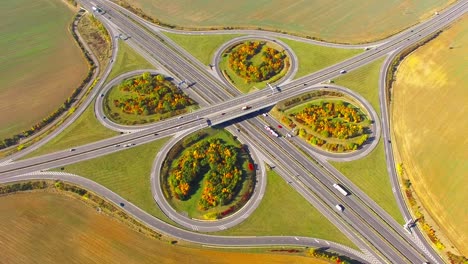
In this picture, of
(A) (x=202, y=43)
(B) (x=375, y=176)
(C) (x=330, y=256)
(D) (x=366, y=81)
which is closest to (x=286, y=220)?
(C) (x=330, y=256)

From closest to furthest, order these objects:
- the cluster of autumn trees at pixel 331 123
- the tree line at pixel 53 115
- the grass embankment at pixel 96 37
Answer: the cluster of autumn trees at pixel 331 123 → the tree line at pixel 53 115 → the grass embankment at pixel 96 37

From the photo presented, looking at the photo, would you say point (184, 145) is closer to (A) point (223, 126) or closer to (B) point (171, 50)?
(A) point (223, 126)

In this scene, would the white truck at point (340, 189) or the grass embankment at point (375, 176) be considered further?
the white truck at point (340, 189)

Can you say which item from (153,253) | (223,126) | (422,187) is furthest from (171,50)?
(422,187)

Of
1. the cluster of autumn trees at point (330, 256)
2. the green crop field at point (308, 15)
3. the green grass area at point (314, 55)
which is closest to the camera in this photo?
the cluster of autumn trees at point (330, 256)

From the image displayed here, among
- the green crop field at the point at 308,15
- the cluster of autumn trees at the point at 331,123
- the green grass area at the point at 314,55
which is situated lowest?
the cluster of autumn trees at the point at 331,123

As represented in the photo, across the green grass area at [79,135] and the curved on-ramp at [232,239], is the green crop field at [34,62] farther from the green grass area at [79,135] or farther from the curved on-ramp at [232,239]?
the curved on-ramp at [232,239]

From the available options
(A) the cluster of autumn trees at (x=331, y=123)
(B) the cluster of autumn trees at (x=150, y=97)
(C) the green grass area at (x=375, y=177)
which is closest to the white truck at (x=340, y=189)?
(C) the green grass area at (x=375, y=177)
